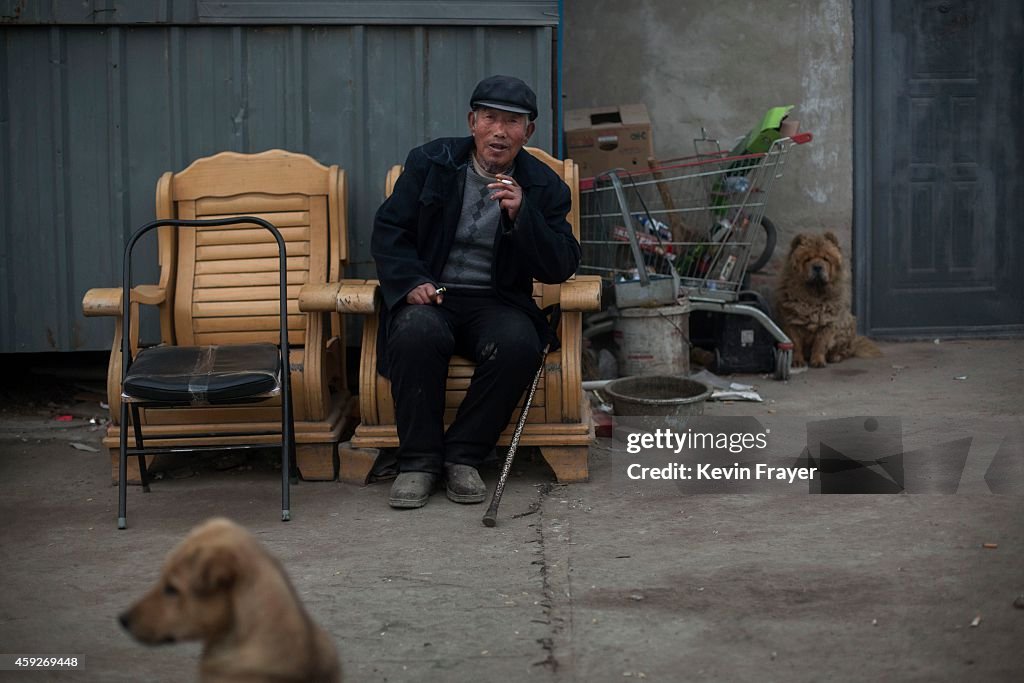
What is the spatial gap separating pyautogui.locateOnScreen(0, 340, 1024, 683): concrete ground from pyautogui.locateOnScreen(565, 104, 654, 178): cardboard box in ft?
7.17

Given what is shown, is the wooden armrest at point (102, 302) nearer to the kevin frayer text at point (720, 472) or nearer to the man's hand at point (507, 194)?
the man's hand at point (507, 194)

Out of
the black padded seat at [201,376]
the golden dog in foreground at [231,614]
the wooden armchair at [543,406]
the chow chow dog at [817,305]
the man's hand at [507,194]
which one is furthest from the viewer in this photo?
the chow chow dog at [817,305]

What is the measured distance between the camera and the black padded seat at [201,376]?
4.09 meters

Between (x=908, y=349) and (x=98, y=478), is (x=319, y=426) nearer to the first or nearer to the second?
(x=98, y=478)

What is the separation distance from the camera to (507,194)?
4.30 metres

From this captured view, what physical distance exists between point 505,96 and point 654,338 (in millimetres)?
2288

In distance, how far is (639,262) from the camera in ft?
20.3

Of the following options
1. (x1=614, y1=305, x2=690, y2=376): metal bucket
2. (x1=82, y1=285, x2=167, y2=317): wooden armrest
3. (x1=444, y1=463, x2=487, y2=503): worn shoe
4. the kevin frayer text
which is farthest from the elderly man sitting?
(x1=614, y1=305, x2=690, y2=376): metal bucket

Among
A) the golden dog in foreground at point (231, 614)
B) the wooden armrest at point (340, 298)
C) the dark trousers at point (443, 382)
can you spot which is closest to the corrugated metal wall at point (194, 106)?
the wooden armrest at point (340, 298)

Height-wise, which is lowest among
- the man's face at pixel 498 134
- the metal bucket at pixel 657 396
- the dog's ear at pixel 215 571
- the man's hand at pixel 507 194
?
the metal bucket at pixel 657 396

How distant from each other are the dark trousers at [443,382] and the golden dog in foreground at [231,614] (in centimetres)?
238

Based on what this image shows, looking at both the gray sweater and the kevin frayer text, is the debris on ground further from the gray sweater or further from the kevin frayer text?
the gray sweater

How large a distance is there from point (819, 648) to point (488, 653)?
0.88 m

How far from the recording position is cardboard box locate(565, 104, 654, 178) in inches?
264
